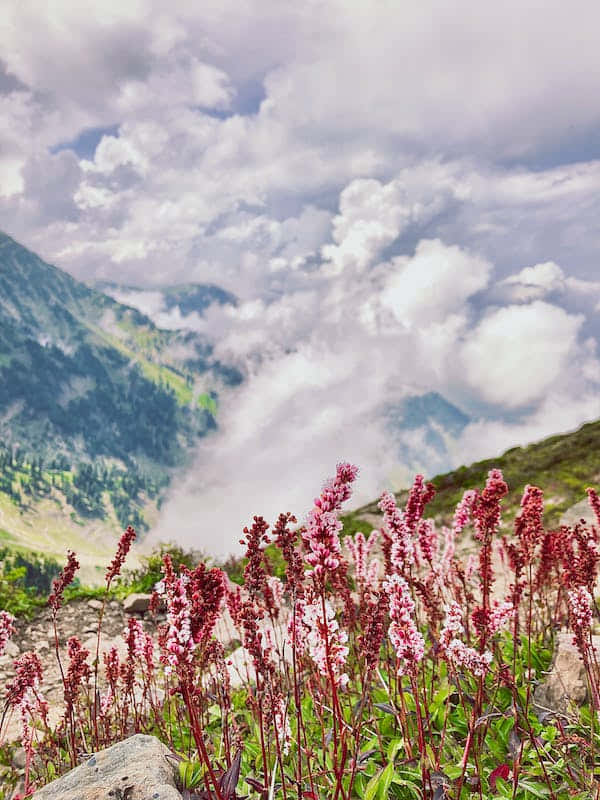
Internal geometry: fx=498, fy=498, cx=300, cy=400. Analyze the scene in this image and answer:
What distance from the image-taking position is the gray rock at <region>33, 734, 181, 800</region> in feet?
14.2

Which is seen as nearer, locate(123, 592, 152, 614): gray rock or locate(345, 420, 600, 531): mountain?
locate(123, 592, 152, 614): gray rock

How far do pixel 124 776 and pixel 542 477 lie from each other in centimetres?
2774

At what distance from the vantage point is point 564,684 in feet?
21.8

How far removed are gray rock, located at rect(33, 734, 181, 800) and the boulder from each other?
4666 millimetres

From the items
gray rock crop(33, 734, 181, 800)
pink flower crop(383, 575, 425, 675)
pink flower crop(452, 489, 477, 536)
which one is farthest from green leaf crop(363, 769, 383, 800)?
pink flower crop(452, 489, 477, 536)

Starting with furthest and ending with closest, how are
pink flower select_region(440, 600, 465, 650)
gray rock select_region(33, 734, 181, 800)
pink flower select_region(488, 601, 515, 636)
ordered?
pink flower select_region(488, 601, 515, 636) → pink flower select_region(440, 600, 465, 650) → gray rock select_region(33, 734, 181, 800)

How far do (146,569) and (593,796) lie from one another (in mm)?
17493

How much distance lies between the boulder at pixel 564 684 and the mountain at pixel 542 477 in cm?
1471

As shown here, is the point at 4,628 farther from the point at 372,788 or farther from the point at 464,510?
the point at 464,510

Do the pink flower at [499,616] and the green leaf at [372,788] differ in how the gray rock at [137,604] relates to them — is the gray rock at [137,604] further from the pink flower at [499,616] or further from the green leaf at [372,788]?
the pink flower at [499,616]

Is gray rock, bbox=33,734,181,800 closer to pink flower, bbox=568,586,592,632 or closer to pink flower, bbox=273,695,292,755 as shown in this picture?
pink flower, bbox=273,695,292,755

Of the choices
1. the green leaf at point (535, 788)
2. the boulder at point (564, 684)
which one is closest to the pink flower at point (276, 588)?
the boulder at point (564, 684)

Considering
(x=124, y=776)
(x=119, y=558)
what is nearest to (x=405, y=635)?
(x=124, y=776)

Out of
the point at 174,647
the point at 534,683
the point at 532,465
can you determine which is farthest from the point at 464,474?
the point at 174,647
